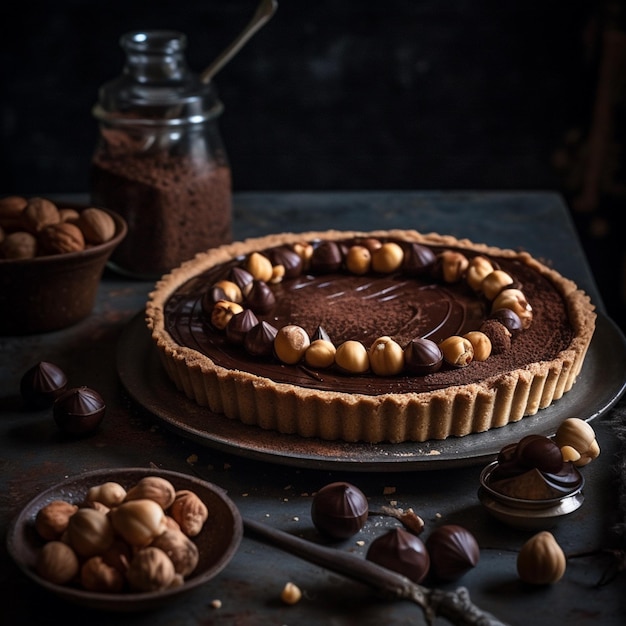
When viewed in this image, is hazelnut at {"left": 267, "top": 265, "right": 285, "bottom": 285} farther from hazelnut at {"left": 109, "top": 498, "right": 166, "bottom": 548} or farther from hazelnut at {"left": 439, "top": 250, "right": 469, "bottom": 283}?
hazelnut at {"left": 109, "top": 498, "right": 166, "bottom": 548}

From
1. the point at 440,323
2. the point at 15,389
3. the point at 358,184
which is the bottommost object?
the point at 358,184

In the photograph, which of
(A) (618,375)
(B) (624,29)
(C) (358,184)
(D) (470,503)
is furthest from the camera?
(C) (358,184)

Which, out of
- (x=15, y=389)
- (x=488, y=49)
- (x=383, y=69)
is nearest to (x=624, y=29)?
(x=488, y=49)

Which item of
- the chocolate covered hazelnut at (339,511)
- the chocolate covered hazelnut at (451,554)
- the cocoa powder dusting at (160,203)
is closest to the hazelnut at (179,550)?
the chocolate covered hazelnut at (339,511)

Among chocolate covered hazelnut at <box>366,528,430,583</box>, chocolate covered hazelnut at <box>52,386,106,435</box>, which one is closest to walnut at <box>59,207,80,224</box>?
chocolate covered hazelnut at <box>52,386,106,435</box>

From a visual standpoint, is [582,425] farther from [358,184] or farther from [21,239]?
[358,184]
